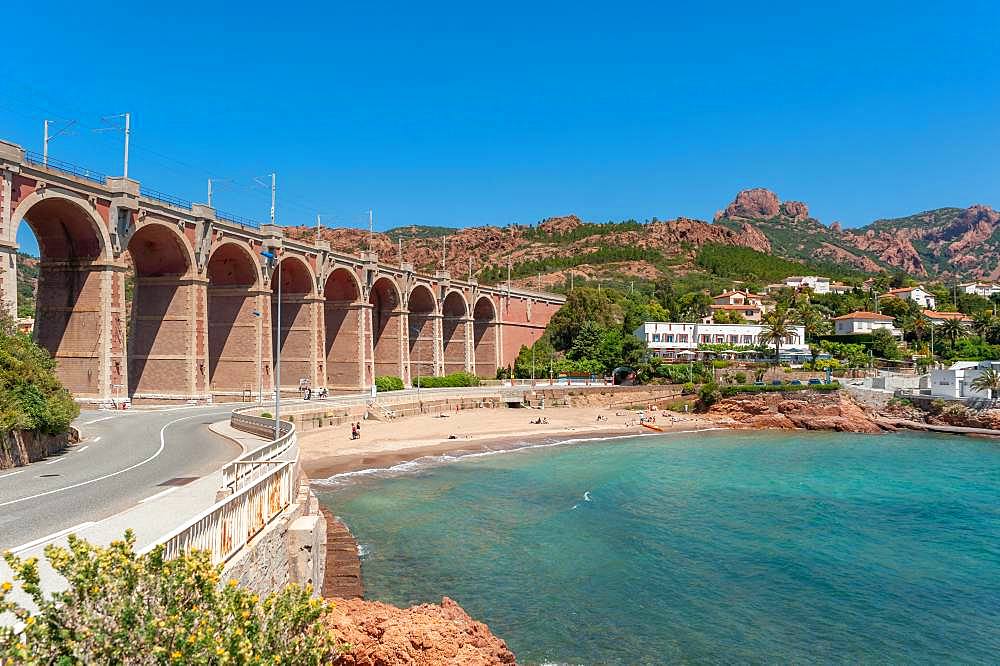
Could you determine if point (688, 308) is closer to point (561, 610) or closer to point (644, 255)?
point (644, 255)

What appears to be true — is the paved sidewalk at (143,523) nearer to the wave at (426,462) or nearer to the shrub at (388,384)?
the wave at (426,462)

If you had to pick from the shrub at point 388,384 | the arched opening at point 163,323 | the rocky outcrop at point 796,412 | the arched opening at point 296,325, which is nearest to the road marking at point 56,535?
the arched opening at point 163,323

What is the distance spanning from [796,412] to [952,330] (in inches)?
1841

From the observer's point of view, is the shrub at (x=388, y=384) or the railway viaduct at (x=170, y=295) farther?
the shrub at (x=388, y=384)

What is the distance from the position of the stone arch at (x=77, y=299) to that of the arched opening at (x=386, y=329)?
3777 cm

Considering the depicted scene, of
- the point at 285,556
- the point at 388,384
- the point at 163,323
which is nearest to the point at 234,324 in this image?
the point at 163,323

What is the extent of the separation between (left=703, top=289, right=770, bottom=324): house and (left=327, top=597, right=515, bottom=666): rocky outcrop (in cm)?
10156

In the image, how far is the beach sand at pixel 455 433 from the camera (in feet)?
132

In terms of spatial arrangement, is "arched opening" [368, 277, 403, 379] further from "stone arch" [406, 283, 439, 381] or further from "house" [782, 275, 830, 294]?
"house" [782, 275, 830, 294]

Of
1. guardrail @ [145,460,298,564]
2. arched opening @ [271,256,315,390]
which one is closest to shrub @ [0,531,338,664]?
guardrail @ [145,460,298,564]

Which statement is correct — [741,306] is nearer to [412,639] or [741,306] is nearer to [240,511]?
[412,639]

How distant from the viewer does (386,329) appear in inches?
3076

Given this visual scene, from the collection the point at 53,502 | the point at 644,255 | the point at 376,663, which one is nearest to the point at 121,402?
the point at 53,502

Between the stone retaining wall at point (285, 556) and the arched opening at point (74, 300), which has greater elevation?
the arched opening at point (74, 300)
